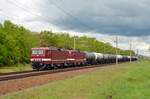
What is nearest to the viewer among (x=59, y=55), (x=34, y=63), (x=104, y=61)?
(x=34, y=63)

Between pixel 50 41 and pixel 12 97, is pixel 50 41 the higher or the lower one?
the higher one

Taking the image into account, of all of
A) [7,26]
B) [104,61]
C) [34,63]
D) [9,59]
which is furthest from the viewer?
[104,61]

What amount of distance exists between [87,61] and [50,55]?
1309 inches

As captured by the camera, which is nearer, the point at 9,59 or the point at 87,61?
the point at 9,59

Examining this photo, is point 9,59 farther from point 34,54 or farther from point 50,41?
point 50,41

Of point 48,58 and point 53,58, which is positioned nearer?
point 48,58

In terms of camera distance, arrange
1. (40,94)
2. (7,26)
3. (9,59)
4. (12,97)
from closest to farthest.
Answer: (12,97) < (40,94) < (9,59) < (7,26)

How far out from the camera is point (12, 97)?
19.6m

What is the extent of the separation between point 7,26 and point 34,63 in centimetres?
3111

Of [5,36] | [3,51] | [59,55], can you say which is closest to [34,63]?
[59,55]

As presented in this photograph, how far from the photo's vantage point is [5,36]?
228ft

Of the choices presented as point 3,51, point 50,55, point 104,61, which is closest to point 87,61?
point 104,61

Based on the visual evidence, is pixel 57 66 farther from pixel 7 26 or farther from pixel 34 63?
pixel 7 26

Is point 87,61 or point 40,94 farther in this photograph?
point 87,61
